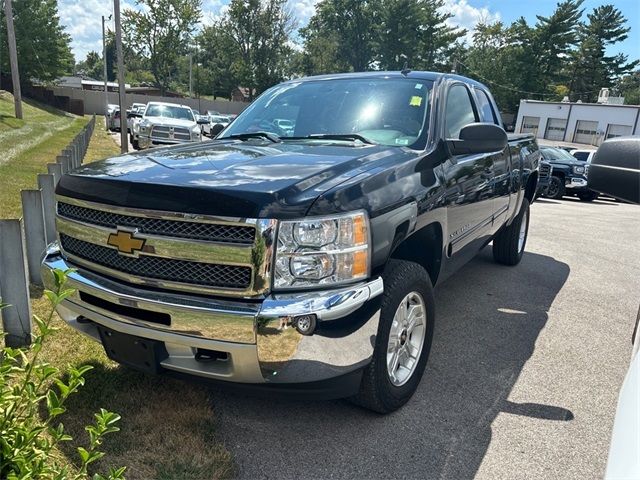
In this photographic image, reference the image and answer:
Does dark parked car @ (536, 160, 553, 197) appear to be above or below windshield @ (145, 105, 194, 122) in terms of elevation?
below

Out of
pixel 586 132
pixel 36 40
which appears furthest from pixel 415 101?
pixel 586 132

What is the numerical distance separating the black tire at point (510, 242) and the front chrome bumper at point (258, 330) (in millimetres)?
3958

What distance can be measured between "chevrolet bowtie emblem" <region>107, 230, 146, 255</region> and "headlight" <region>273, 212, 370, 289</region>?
0.70 m

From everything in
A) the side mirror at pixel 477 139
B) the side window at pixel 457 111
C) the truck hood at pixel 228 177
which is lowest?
the truck hood at pixel 228 177

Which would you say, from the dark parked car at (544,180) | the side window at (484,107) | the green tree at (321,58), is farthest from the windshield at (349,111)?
the green tree at (321,58)

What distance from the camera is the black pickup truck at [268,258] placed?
7.32 feet

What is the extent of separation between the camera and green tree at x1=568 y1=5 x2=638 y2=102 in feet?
207

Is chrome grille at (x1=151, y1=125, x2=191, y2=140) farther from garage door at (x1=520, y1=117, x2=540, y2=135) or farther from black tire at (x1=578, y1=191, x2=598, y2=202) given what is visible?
garage door at (x1=520, y1=117, x2=540, y2=135)

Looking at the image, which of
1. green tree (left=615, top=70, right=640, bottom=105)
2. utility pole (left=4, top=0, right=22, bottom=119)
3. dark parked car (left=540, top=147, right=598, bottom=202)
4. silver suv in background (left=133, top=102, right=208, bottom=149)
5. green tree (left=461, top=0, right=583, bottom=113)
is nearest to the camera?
silver suv in background (left=133, top=102, right=208, bottom=149)

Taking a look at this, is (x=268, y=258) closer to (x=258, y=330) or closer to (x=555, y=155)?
(x=258, y=330)

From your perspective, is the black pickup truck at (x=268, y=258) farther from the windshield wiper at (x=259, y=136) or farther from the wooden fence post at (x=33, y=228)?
the wooden fence post at (x=33, y=228)

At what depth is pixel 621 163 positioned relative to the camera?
185cm

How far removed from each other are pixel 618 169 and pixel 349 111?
7.01 feet

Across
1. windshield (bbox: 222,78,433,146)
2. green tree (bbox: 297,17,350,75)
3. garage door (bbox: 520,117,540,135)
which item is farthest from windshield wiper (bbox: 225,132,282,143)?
green tree (bbox: 297,17,350,75)
